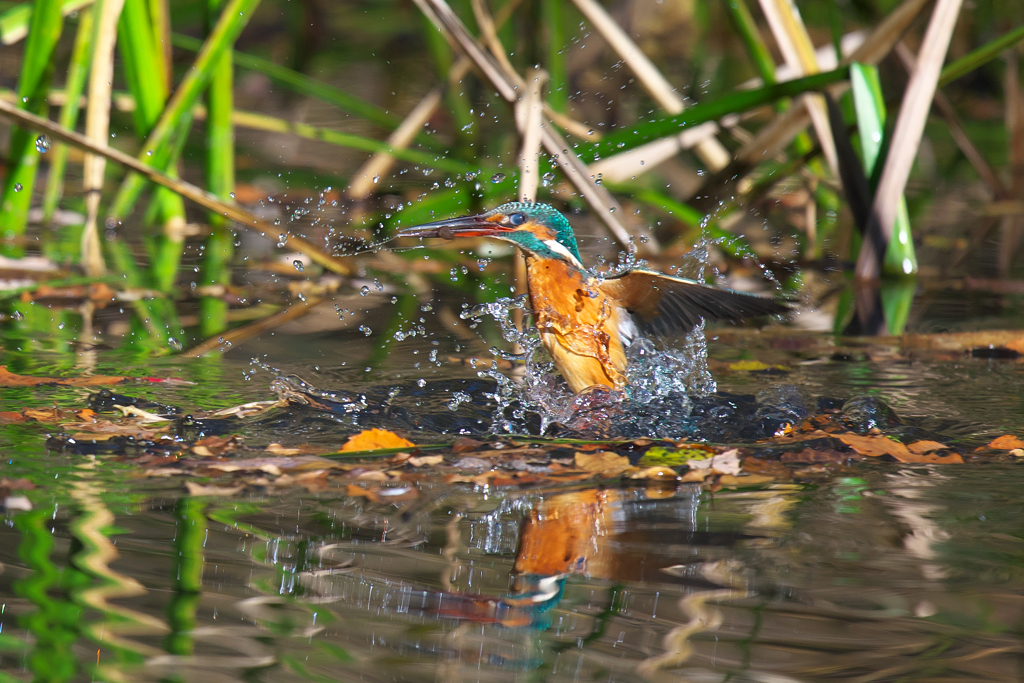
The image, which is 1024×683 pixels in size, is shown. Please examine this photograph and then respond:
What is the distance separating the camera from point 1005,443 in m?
2.51

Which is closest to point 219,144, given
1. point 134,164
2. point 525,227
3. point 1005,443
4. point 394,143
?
point 394,143

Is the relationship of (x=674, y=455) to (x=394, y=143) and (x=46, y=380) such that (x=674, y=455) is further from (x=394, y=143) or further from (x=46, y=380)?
(x=394, y=143)

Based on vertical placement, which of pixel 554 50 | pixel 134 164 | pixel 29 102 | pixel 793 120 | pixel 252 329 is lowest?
pixel 252 329

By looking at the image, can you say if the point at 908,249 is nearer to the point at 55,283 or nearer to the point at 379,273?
the point at 379,273

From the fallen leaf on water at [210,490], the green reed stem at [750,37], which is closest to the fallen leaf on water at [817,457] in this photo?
the fallen leaf on water at [210,490]

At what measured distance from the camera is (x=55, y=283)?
3918mm

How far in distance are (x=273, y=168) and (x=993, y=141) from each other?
15.8ft

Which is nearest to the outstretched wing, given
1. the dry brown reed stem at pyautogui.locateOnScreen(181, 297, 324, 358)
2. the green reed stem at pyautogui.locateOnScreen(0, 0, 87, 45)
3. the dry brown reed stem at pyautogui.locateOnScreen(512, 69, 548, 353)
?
the dry brown reed stem at pyautogui.locateOnScreen(512, 69, 548, 353)

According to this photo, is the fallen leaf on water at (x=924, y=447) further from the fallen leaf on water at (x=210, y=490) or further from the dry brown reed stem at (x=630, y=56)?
the dry brown reed stem at (x=630, y=56)

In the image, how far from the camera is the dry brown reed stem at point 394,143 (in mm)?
5355

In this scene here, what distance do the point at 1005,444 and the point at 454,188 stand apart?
2.57 metres

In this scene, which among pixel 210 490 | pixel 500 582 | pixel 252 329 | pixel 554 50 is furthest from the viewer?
pixel 554 50

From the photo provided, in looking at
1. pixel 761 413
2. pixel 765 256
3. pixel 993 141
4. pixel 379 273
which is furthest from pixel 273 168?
pixel 993 141

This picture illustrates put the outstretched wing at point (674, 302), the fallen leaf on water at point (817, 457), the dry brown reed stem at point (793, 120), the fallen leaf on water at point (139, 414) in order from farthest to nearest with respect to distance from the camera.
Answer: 1. the dry brown reed stem at point (793, 120)
2. the outstretched wing at point (674, 302)
3. the fallen leaf on water at point (139, 414)
4. the fallen leaf on water at point (817, 457)
